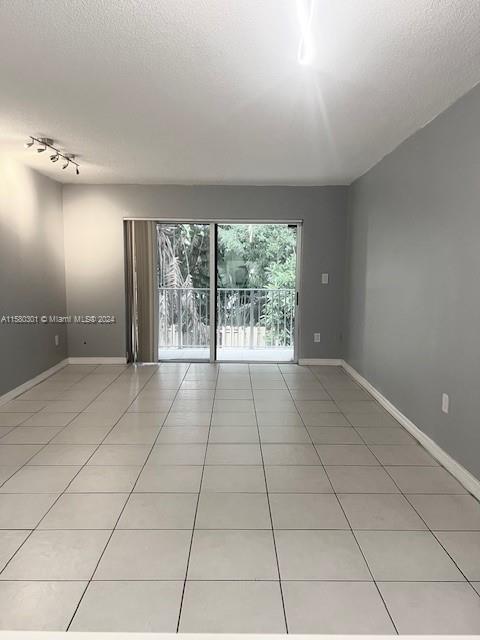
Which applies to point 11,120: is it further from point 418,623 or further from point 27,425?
point 418,623

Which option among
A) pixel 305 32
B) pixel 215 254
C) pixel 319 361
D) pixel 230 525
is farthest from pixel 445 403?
pixel 215 254

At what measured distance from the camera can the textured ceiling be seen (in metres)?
1.80

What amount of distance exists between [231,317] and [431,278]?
3.90m

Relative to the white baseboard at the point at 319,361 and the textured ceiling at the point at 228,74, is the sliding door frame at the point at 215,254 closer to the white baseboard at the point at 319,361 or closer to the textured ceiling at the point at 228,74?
the white baseboard at the point at 319,361

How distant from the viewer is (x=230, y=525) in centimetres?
212

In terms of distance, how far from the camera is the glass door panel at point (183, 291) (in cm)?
576

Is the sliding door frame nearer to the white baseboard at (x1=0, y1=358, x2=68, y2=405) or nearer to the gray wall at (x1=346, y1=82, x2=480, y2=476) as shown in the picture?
the gray wall at (x1=346, y1=82, x2=480, y2=476)

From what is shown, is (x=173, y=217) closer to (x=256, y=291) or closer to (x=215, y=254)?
(x=215, y=254)

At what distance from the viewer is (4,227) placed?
3988 mm

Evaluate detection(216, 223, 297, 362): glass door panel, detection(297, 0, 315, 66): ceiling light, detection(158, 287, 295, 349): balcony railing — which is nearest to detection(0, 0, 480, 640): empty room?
detection(297, 0, 315, 66): ceiling light

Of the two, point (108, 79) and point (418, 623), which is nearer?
point (418, 623)

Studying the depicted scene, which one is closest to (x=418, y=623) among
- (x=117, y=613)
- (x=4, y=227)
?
(x=117, y=613)

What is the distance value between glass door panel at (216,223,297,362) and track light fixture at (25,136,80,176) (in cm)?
201

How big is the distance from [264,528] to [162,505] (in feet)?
1.85
